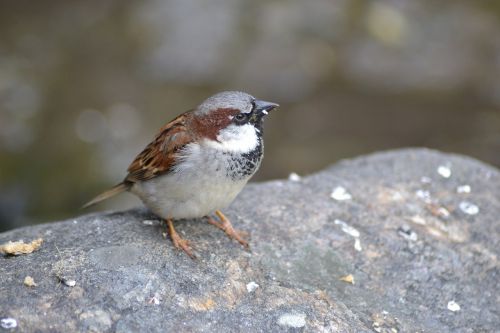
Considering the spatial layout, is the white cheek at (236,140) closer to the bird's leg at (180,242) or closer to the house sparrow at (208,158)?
the house sparrow at (208,158)

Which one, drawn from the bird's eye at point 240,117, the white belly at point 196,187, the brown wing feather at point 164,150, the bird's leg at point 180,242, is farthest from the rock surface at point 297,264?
the bird's eye at point 240,117

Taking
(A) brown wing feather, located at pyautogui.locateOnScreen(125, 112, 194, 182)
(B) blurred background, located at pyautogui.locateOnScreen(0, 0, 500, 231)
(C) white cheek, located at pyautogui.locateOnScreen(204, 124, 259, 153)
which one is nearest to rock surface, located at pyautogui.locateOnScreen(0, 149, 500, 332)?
(A) brown wing feather, located at pyautogui.locateOnScreen(125, 112, 194, 182)

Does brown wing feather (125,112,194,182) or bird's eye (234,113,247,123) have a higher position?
bird's eye (234,113,247,123)

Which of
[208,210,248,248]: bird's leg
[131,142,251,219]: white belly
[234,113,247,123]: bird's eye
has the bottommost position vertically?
[208,210,248,248]: bird's leg

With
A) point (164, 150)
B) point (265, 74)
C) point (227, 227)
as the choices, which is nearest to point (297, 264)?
point (227, 227)

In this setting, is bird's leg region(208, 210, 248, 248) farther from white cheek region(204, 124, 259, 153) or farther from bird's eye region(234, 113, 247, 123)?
bird's eye region(234, 113, 247, 123)
